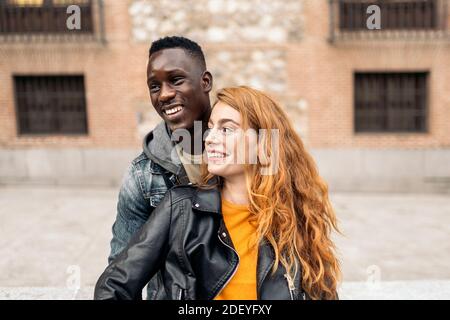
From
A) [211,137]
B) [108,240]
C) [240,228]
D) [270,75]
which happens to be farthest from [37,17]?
[240,228]

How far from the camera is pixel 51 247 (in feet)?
20.6

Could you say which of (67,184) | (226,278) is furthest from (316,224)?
(67,184)

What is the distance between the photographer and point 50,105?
11.1m

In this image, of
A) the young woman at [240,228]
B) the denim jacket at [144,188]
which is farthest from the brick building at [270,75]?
the young woman at [240,228]

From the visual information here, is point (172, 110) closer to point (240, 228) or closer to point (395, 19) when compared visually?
point (240, 228)

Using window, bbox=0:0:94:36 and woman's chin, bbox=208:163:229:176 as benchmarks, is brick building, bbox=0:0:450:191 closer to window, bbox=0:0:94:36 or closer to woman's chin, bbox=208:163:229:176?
window, bbox=0:0:94:36

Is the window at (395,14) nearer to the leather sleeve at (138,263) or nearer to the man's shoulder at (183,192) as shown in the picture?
the man's shoulder at (183,192)

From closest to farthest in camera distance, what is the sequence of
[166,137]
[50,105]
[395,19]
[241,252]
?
[241,252] → [166,137] → [395,19] → [50,105]

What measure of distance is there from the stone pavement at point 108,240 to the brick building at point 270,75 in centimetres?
94

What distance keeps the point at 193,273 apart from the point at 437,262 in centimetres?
492

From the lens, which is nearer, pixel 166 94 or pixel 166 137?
pixel 166 94

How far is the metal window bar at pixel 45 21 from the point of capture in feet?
35.1

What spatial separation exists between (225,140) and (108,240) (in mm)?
5321
